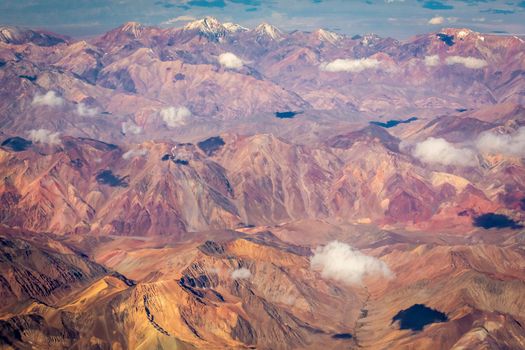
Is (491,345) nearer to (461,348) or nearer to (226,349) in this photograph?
(461,348)

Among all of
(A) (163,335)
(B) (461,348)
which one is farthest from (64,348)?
(B) (461,348)

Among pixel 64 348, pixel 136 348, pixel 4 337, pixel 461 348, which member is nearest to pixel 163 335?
pixel 136 348

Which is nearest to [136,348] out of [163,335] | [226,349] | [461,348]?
[163,335]

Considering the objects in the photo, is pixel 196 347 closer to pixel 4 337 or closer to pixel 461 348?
pixel 4 337

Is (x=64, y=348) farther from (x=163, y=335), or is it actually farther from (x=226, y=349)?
(x=226, y=349)

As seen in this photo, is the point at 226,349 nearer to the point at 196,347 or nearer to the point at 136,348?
the point at 196,347
